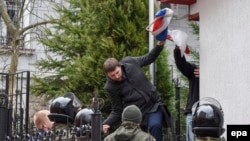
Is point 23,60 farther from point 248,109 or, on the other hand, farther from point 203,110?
point 203,110

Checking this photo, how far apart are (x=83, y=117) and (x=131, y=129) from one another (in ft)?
2.48

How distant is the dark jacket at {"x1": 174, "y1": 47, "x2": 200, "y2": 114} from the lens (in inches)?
304

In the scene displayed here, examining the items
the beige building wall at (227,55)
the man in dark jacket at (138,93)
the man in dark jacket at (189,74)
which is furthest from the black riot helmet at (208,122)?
the man in dark jacket at (189,74)

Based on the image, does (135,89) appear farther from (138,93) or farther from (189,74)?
(189,74)

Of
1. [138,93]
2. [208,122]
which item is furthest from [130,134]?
[208,122]

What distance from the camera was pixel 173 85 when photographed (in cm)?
1018

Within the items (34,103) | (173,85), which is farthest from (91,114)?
(34,103)

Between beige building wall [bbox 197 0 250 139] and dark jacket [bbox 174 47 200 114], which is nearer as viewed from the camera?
beige building wall [bbox 197 0 250 139]

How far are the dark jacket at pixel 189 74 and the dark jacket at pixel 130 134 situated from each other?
150 centimetres

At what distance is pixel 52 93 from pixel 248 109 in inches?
216

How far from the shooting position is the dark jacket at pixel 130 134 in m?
6.14

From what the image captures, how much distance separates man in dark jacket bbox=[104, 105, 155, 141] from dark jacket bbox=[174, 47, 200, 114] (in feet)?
4.89

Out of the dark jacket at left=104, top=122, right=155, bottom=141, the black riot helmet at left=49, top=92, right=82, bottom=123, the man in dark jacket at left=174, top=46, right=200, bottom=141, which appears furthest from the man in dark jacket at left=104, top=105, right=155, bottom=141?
the man in dark jacket at left=174, top=46, right=200, bottom=141

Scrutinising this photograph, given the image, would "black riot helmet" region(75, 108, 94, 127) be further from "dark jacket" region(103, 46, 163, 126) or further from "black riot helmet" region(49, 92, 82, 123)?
"dark jacket" region(103, 46, 163, 126)
